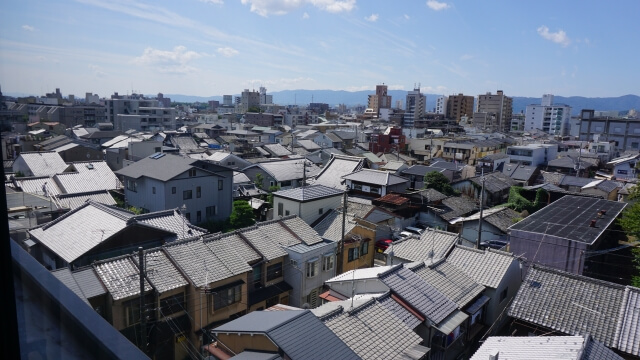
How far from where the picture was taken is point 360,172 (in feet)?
61.4

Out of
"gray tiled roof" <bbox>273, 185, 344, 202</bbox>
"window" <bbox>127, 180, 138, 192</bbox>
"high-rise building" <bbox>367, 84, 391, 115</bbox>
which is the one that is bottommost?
Answer: "window" <bbox>127, 180, 138, 192</bbox>

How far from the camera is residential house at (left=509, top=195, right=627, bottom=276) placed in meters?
9.97

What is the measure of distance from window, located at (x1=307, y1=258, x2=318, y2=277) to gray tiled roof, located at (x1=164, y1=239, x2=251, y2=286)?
1.76 m

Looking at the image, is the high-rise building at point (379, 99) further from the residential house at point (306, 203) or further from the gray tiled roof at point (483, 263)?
the gray tiled roof at point (483, 263)

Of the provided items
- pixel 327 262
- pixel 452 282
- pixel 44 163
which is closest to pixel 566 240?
pixel 452 282

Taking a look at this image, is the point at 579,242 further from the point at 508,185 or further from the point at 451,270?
the point at 508,185

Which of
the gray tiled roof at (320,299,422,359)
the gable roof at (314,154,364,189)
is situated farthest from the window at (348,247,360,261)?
the gable roof at (314,154,364,189)

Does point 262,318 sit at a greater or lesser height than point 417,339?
greater

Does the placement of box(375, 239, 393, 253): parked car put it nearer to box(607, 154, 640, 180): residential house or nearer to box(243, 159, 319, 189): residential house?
box(243, 159, 319, 189): residential house

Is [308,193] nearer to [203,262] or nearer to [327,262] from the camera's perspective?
[327,262]

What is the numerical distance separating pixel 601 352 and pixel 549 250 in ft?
15.7

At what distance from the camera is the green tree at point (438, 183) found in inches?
797

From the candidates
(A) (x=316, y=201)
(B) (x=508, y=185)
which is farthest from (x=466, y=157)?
(A) (x=316, y=201)

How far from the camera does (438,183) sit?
20344mm
